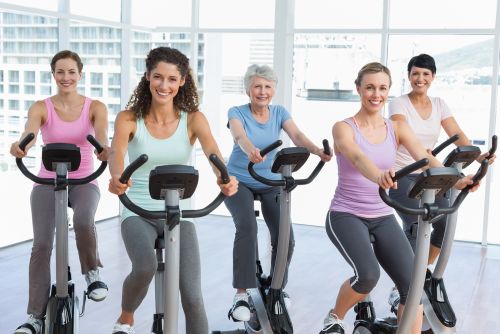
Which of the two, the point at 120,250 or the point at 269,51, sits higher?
the point at 269,51

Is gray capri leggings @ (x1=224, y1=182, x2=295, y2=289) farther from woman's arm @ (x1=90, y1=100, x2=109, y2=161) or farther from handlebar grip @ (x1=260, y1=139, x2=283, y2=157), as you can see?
woman's arm @ (x1=90, y1=100, x2=109, y2=161)

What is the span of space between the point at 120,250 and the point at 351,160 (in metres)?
3.31

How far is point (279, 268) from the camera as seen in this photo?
3.96 meters

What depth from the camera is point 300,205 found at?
24.7 feet

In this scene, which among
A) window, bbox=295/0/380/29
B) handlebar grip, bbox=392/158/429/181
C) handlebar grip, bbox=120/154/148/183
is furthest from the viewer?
window, bbox=295/0/380/29

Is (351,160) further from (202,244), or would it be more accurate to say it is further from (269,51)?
(269,51)

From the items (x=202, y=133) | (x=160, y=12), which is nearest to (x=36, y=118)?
(x=202, y=133)

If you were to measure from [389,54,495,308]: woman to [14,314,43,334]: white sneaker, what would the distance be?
211cm

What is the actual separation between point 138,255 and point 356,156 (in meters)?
1.09

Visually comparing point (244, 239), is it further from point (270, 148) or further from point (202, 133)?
point (202, 133)

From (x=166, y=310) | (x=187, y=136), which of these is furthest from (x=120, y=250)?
(x=166, y=310)

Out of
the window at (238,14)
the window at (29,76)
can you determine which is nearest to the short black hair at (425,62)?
the window at (238,14)

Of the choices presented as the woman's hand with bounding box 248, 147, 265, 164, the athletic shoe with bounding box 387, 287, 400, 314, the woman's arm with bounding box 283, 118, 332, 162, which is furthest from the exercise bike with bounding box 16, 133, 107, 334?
the athletic shoe with bounding box 387, 287, 400, 314

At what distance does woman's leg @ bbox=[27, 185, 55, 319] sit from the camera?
377cm
